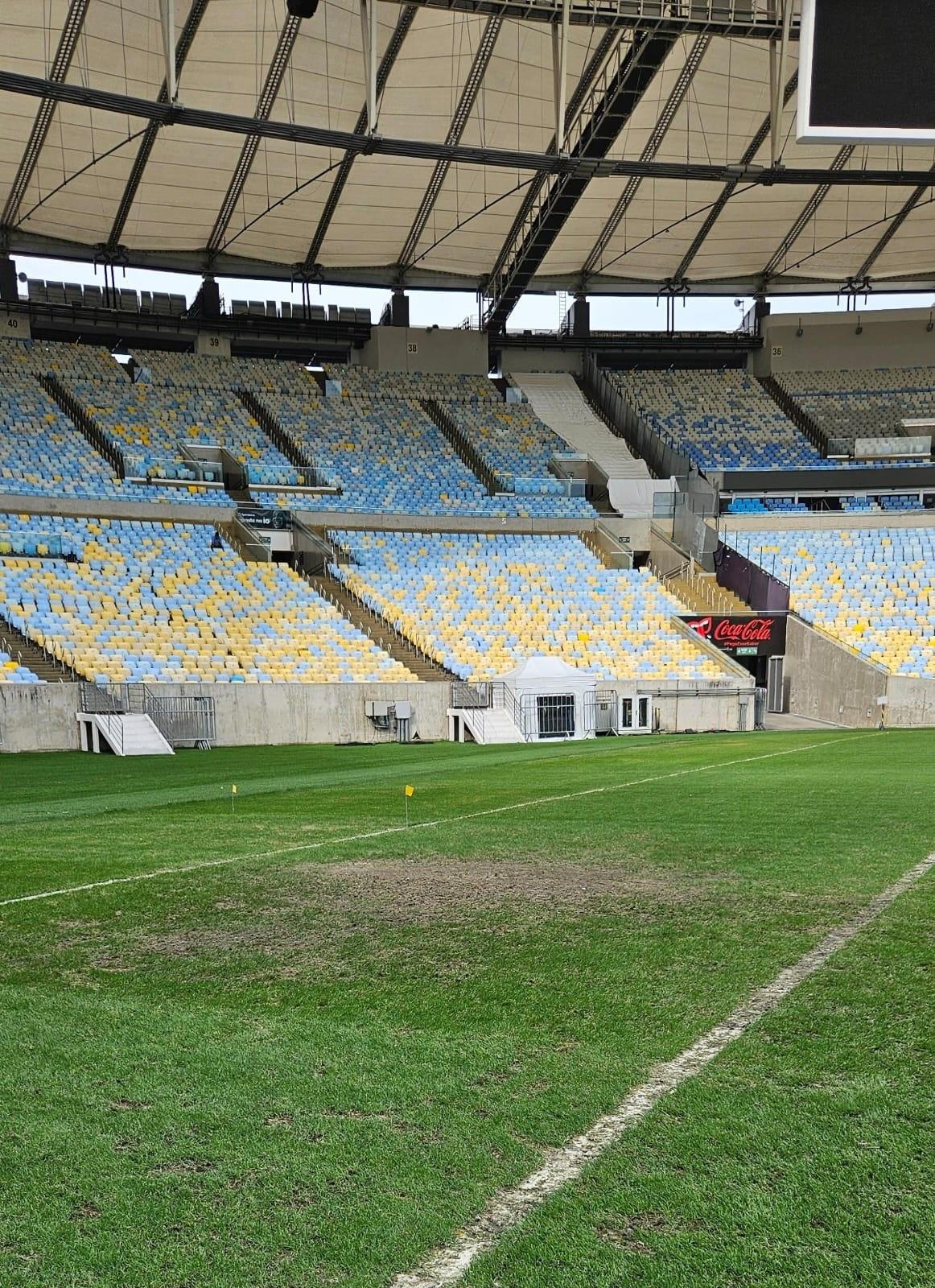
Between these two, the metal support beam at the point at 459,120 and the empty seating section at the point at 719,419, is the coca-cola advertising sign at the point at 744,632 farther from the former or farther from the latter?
the metal support beam at the point at 459,120

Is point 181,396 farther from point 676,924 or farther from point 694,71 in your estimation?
point 676,924

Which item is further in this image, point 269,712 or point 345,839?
point 269,712

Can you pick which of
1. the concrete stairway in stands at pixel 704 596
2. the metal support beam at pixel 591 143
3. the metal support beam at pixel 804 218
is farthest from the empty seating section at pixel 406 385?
the concrete stairway in stands at pixel 704 596

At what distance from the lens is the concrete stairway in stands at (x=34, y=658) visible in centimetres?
2644

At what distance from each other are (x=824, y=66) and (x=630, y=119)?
64.0ft

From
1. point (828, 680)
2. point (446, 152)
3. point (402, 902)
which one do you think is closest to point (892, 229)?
point (446, 152)

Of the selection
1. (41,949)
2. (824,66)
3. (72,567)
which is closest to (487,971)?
(41,949)

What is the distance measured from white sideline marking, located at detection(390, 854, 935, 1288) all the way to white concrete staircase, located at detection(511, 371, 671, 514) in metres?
41.3

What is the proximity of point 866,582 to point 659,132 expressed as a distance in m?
18.1

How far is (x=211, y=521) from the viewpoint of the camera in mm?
38656

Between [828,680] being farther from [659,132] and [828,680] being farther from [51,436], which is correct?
[51,436]

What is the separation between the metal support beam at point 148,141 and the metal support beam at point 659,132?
1623cm

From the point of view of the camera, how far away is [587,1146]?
3752mm

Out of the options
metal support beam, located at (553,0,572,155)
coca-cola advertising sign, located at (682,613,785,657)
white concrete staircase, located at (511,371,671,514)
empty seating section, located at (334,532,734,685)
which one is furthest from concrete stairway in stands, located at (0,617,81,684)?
white concrete staircase, located at (511,371,671,514)
